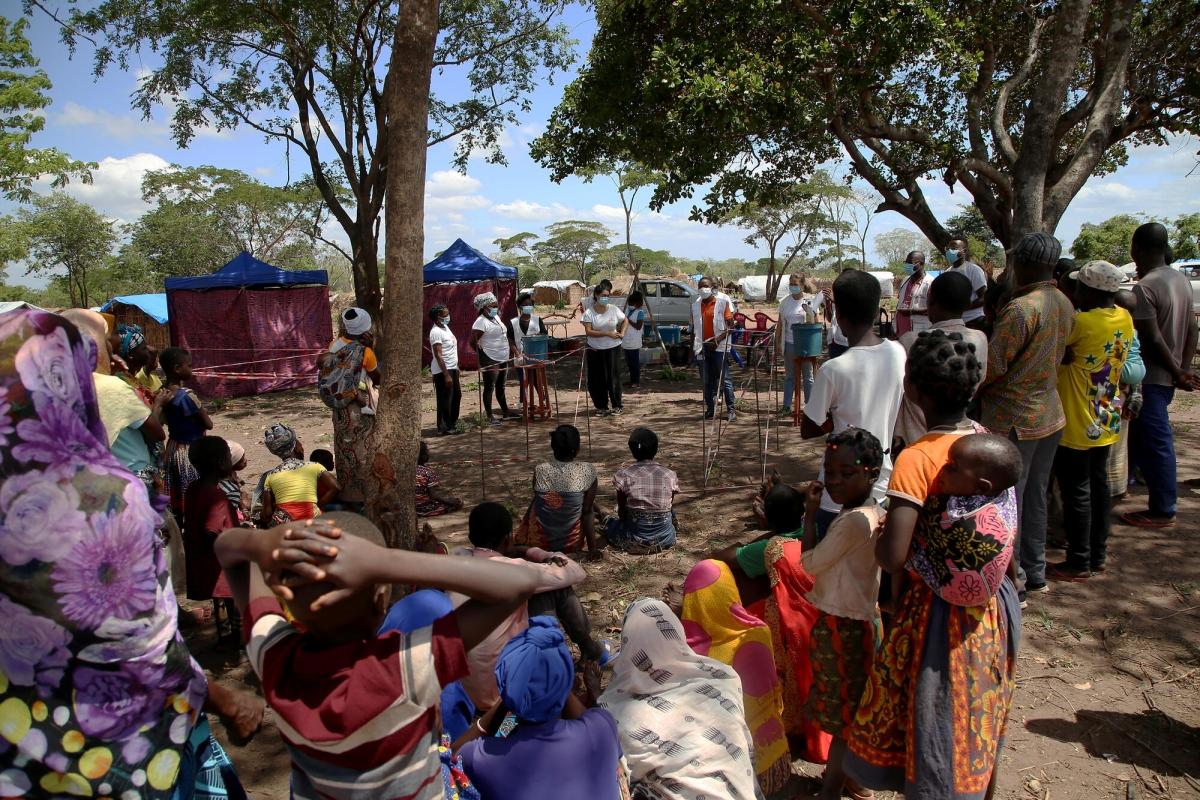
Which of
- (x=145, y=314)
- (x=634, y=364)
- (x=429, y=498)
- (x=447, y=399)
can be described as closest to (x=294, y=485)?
(x=429, y=498)

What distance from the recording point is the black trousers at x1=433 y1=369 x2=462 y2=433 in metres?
9.55

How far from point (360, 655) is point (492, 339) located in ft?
28.3

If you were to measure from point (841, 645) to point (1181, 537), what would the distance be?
3.85 m

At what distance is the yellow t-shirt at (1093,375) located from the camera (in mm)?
4230

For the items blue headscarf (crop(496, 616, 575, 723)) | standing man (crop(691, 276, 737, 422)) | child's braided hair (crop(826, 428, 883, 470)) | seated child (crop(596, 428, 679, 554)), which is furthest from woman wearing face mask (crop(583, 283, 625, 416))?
A: blue headscarf (crop(496, 616, 575, 723))

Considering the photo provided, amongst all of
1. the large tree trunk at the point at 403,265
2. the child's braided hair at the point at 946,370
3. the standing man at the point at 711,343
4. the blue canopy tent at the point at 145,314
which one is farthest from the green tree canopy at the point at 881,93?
the blue canopy tent at the point at 145,314

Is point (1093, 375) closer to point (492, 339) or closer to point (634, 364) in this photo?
point (492, 339)

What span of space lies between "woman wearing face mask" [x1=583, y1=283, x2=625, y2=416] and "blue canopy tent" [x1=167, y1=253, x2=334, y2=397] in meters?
6.76

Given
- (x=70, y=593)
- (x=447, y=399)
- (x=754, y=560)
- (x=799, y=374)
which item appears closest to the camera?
(x=70, y=593)

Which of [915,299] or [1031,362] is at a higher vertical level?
[915,299]

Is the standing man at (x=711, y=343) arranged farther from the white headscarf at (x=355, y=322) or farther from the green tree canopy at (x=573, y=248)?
the green tree canopy at (x=573, y=248)

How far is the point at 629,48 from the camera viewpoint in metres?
9.43

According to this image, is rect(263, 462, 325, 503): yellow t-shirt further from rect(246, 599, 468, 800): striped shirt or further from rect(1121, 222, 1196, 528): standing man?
rect(1121, 222, 1196, 528): standing man

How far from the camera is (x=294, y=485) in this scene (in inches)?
177
